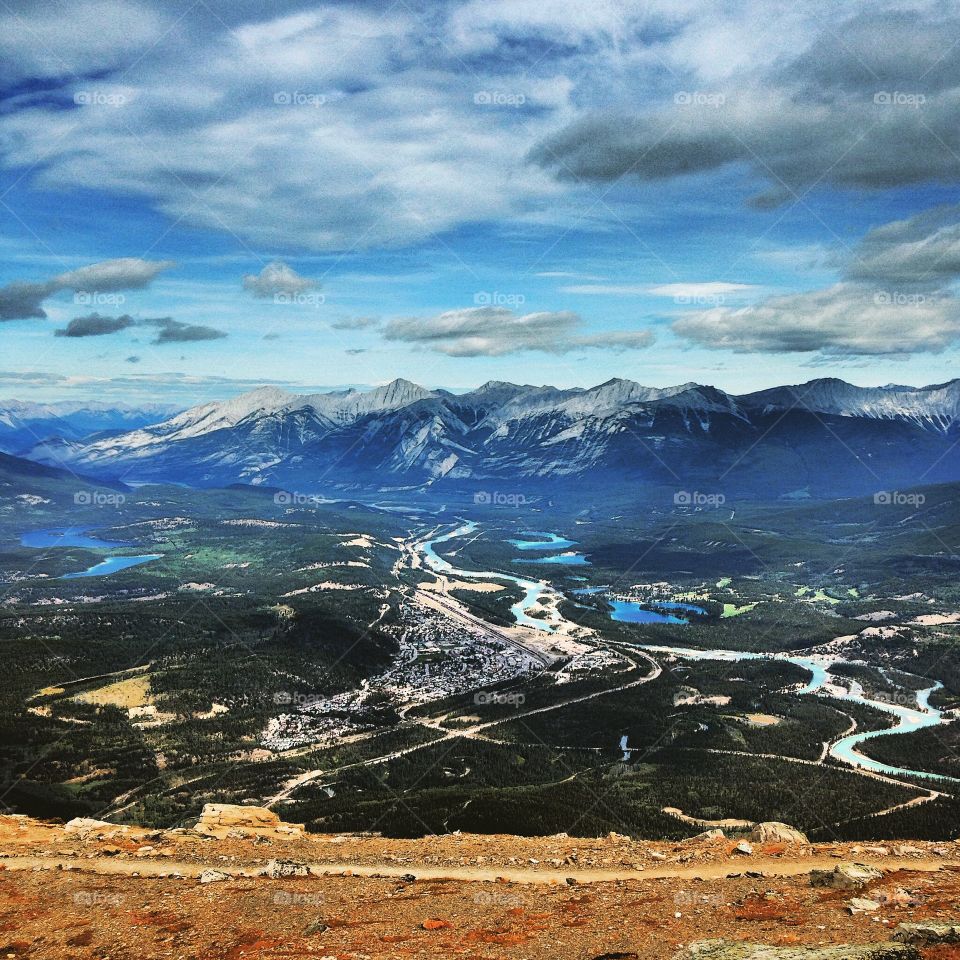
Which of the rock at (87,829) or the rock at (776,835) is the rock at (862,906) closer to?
the rock at (776,835)

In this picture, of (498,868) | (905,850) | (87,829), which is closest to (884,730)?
(905,850)

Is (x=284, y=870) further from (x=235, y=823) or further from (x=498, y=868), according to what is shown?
(x=235, y=823)

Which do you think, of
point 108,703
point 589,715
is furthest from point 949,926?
point 108,703

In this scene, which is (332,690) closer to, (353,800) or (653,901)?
(353,800)

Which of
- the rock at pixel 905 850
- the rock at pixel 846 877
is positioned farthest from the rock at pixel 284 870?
the rock at pixel 905 850

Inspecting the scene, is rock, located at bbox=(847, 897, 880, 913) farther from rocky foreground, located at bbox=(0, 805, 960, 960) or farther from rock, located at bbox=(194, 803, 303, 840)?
rock, located at bbox=(194, 803, 303, 840)
